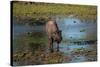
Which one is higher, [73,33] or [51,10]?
[51,10]

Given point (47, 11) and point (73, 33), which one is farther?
point (73, 33)

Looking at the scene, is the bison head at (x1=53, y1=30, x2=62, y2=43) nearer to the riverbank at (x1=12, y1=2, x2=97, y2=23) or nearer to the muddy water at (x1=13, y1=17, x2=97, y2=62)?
the muddy water at (x1=13, y1=17, x2=97, y2=62)

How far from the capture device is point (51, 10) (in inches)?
91.0

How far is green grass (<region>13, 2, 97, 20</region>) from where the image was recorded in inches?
86.0

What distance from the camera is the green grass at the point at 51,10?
218cm

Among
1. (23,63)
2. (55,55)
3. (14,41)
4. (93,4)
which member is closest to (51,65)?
(55,55)

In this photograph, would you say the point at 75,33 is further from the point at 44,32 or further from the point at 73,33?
the point at 44,32

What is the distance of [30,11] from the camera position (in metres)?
2.22

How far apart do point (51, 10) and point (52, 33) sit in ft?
0.85

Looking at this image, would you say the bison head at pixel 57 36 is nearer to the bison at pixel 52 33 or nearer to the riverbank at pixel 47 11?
the bison at pixel 52 33

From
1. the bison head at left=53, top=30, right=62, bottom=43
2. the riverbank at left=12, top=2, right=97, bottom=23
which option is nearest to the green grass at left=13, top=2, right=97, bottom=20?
the riverbank at left=12, top=2, right=97, bottom=23

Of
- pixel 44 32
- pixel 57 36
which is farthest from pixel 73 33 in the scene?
pixel 44 32

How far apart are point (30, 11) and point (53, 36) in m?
0.38

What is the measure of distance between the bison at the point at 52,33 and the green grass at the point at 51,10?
93mm
